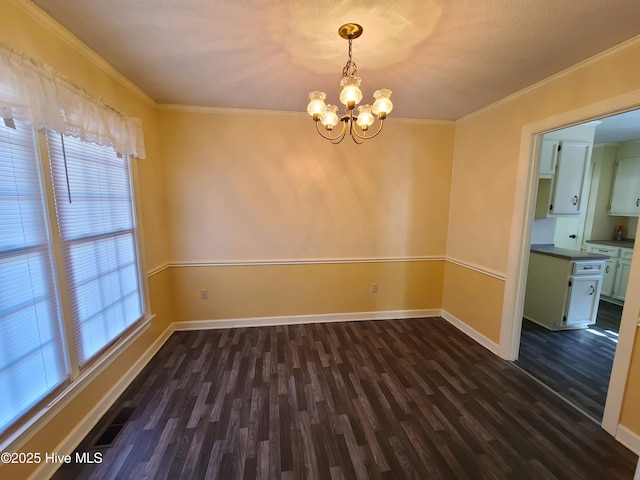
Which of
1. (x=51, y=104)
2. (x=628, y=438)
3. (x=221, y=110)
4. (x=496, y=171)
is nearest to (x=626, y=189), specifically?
(x=496, y=171)

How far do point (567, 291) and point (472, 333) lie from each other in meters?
1.22

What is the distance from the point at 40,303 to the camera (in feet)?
4.68

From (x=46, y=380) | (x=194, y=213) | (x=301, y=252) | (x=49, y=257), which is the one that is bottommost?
(x=46, y=380)

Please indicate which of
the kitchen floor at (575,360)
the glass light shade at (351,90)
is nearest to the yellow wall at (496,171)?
the kitchen floor at (575,360)

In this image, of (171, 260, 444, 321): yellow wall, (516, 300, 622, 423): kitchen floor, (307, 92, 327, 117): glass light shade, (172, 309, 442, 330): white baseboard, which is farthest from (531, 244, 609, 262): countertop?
(307, 92, 327, 117): glass light shade

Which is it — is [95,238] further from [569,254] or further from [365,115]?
[569,254]

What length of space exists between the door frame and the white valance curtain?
3.33 m

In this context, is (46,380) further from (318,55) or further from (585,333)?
(585,333)

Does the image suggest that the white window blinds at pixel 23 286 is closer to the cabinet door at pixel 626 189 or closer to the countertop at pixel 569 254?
the countertop at pixel 569 254

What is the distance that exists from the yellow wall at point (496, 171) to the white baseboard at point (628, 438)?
4cm

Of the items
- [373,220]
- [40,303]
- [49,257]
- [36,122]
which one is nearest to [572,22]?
[373,220]

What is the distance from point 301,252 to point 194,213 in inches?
50.8

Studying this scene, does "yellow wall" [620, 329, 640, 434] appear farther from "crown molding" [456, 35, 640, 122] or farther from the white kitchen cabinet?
the white kitchen cabinet

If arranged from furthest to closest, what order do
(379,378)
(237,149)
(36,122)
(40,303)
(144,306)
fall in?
(237,149) → (144,306) → (379,378) → (40,303) → (36,122)
